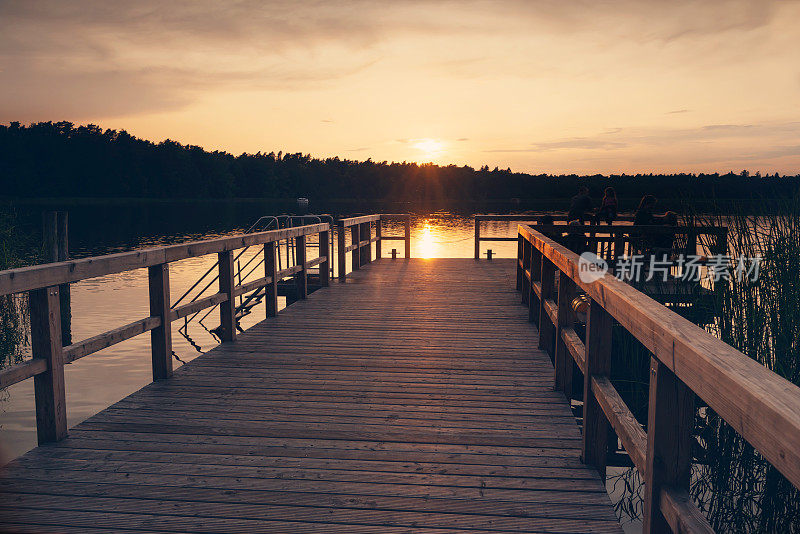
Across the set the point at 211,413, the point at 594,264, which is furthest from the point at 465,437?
the point at 211,413

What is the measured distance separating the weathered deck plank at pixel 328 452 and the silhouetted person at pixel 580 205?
213 inches

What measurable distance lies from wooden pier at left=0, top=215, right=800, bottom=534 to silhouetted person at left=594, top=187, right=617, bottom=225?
664 centimetres

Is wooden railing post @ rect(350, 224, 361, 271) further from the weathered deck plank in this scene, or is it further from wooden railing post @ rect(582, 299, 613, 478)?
wooden railing post @ rect(582, 299, 613, 478)

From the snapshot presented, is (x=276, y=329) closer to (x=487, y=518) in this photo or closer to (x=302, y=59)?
(x=487, y=518)

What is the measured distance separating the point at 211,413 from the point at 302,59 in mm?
14032

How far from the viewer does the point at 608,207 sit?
1198 cm

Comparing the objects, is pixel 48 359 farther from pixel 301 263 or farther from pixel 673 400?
pixel 301 263

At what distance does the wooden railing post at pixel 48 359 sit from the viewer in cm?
351

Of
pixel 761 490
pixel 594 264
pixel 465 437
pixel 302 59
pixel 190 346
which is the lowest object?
pixel 190 346

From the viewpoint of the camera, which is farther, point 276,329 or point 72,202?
point 72,202

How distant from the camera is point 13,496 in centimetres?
300

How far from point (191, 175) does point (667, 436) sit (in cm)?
10086

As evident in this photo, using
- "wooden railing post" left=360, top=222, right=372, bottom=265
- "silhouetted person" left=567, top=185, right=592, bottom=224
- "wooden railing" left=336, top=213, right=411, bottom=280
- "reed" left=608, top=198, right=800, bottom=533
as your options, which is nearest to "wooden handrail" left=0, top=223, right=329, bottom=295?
"reed" left=608, top=198, right=800, bottom=533

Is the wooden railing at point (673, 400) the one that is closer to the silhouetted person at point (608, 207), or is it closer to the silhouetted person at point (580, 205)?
the silhouetted person at point (580, 205)
